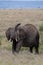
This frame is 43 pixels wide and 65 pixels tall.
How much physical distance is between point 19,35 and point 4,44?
3.21m

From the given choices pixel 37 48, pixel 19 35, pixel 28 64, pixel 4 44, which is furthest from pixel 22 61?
pixel 4 44

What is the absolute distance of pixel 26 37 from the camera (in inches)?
418

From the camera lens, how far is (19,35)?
10.2 meters

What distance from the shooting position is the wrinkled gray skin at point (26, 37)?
10172mm

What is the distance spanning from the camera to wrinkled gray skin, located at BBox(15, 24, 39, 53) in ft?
33.4

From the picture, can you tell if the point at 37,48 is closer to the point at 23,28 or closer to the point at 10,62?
the point at 23,28

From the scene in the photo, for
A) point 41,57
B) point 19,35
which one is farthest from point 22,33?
point 41,57

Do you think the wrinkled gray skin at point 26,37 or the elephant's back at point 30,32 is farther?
the elephant's back at point 30,32

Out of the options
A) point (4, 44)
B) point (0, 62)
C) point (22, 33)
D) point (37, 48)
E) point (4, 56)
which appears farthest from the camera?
point (4, 44)

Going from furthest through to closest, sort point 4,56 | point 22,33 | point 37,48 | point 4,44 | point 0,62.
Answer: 1. point 4,44
2. point 37,48
3. point 22,33
4. point 4,56
5. point 0,62

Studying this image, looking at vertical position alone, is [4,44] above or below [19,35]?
below

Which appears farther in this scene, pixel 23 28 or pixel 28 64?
pixel 23 28

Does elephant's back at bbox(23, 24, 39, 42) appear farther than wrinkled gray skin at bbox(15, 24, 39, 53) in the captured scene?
Yes

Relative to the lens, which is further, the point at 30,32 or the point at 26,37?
the point at 30,32
